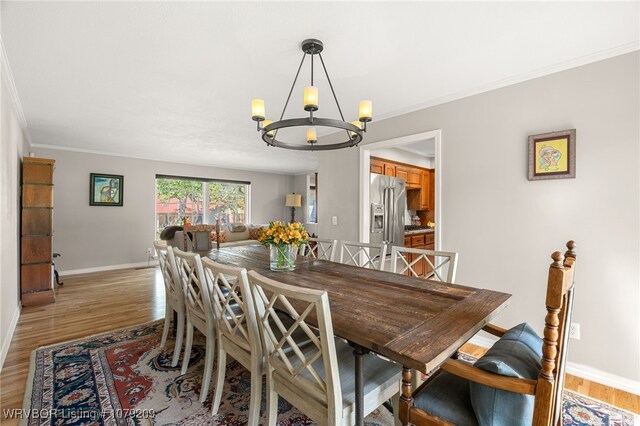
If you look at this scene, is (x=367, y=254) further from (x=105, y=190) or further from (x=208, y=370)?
(x=105, y=190)

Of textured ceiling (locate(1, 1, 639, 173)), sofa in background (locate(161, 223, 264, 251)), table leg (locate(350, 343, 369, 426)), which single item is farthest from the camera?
sofa in background (locate(161, 223, 264, 251))

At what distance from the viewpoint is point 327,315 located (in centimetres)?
104

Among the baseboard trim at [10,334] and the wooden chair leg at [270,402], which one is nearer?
the wooden chair leg at [270,402]

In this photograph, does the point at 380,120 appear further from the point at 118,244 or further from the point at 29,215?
the point at 118,244

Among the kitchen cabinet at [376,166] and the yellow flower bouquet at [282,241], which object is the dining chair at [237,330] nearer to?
the yellow flower bouquet at [282,241]

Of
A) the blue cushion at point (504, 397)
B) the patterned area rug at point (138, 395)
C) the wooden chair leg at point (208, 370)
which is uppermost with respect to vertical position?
the blue cushion at point (504, 397)

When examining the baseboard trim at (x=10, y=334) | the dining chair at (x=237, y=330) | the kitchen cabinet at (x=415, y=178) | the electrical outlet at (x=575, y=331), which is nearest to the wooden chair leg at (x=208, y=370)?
the dining chair at (x=237, y=330)

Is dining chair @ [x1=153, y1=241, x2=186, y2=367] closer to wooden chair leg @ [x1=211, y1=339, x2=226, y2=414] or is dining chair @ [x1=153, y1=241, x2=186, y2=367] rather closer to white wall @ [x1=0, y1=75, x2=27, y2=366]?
wooden chair leg @ [x1=211, y1=339, x2=226, y2=414]

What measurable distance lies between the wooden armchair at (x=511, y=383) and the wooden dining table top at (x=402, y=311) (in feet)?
0.40

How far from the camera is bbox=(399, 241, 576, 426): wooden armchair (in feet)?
2.99

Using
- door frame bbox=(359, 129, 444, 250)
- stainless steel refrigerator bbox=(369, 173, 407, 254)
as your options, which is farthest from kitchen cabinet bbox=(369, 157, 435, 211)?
door frame bbox=(359, 129, 444, 250)

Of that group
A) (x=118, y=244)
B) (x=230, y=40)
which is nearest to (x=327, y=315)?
(x=230, y=40)

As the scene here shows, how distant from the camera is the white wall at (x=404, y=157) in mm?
4580

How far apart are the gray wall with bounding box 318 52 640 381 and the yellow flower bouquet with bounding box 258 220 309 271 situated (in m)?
1.64
